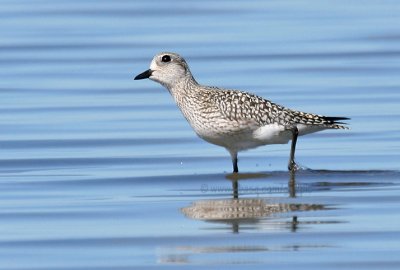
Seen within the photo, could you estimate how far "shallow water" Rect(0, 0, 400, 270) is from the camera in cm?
1236

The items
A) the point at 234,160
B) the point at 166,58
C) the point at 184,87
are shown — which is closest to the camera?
the point at 234,160

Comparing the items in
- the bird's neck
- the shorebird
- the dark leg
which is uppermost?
the bird's neck

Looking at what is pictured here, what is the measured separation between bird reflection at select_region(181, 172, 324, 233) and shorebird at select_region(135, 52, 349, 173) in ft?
5.16

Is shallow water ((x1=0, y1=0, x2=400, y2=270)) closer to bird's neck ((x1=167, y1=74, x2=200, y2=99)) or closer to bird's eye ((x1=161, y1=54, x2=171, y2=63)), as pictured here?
bird's neck ((x1=167, y1=74, x2=200, y2=99))

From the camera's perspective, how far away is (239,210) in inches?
550

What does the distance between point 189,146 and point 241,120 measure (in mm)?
2492

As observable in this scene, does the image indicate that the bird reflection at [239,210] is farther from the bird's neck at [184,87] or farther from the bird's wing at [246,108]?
the bird's neck at [184,87]

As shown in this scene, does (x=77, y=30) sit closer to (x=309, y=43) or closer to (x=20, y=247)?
(x=309, y=43)

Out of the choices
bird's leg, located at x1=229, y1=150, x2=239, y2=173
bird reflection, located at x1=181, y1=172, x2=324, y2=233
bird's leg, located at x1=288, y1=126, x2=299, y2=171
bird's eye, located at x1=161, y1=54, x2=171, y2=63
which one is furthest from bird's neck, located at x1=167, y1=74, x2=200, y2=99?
bird reflection, located at x1=181, y1=172, x2=324, y2=233

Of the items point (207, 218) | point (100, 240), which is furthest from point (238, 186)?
point (100, 240)

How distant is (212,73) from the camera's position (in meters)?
25.1

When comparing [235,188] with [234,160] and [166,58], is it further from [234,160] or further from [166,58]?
[166,58]

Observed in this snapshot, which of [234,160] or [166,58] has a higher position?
[166,58]

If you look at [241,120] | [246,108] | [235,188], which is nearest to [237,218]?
[235,188]
